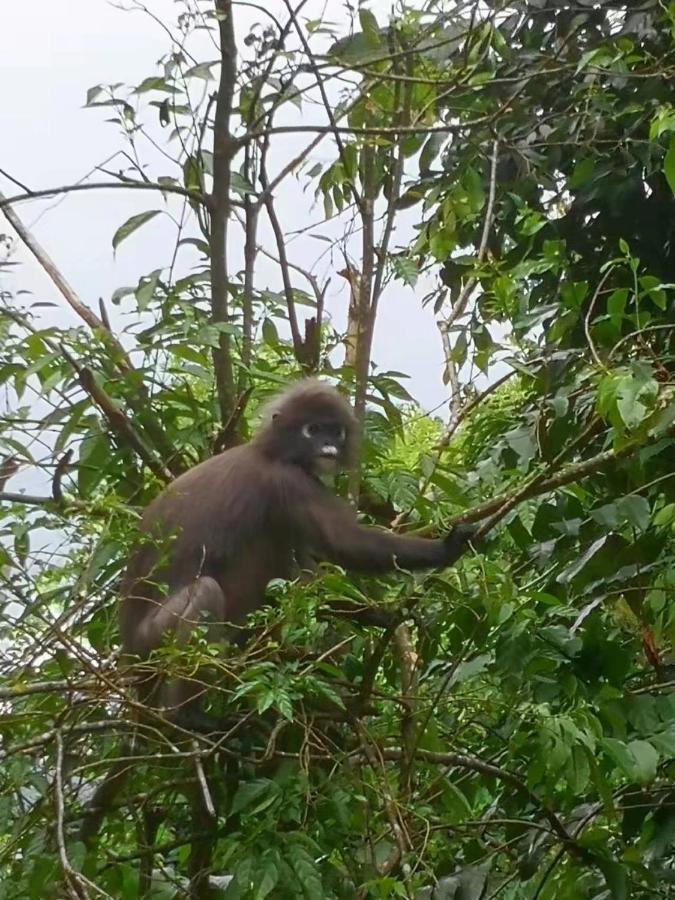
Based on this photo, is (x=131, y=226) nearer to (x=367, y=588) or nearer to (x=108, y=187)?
(x=108, y=187)

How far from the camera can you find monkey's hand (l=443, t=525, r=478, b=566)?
291 centimetres

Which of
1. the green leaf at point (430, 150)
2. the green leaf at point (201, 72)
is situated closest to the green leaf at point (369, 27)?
the green leaf at point (201, 72)

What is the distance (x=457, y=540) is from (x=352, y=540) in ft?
1.35

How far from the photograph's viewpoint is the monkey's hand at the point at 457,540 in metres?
2.91

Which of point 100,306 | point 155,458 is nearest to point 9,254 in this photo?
point 100,306

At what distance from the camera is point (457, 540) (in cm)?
293

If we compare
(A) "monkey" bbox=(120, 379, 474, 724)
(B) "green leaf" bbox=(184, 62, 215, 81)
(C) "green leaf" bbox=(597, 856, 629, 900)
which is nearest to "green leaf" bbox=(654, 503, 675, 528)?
(A) "monkey" bbox=(120, 379, 474, 724)

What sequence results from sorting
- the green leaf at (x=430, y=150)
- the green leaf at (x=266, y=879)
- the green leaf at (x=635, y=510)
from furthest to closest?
the green leaf at (x=430, y=150) → the green leaf at (x=635, y=510) → the green leaf at (x=266, y=879)

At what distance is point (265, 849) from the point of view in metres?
2.19

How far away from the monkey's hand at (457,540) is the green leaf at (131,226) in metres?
1.02

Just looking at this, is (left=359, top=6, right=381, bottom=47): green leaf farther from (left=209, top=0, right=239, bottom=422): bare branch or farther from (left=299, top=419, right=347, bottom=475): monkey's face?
(left=299, top=419, right=347, bottom=475): monkey's face

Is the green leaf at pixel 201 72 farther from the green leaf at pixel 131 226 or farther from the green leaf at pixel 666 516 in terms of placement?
the green leaf at pixel 666 516

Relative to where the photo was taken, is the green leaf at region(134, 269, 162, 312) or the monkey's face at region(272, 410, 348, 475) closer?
the green leaf at region(134, 269, 162, 312)

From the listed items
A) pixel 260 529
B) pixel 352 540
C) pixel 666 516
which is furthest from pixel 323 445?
pixel 666 516
